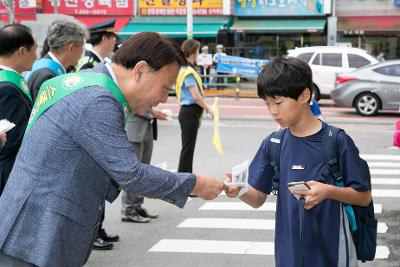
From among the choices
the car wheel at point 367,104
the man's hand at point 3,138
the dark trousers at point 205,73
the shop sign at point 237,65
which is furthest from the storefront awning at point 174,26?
the man's hand at point 3,138

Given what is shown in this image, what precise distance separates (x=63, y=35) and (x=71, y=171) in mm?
2760

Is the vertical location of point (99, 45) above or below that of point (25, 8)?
below

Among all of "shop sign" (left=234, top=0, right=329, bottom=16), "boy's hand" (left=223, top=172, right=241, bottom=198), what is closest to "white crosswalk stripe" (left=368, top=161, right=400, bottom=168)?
"boy's hand" (left=223, top=172, right=241, bottom=198)

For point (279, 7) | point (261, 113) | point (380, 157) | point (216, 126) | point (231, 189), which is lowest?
point (261, 113)

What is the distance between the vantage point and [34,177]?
208 cm

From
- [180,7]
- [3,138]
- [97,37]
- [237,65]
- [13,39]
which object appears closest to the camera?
[3,138]

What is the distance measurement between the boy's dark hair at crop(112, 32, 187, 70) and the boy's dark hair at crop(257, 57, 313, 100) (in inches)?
20.5

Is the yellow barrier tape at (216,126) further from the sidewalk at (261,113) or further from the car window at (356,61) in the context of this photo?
the car window at (356,61)

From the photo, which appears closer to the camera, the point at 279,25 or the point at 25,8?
the point at 279,25

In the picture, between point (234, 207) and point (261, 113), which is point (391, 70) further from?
point (234, 207)

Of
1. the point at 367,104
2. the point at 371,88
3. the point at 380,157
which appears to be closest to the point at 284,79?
the point at 380,157

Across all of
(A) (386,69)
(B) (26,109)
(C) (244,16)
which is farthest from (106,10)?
(B) (26,109)

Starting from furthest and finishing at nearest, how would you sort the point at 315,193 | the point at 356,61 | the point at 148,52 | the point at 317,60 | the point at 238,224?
the point at 317,60 < the point at 356,61 < the point at 238,224 < the point at 315,193 < the point at 148,52

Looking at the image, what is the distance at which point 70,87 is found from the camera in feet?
6.93
